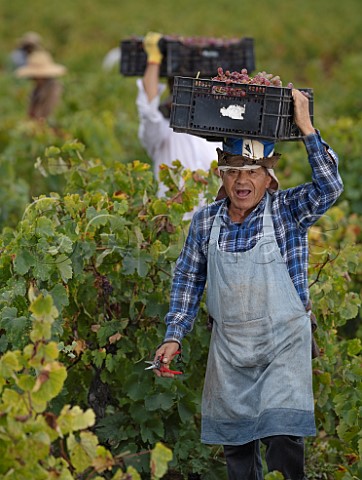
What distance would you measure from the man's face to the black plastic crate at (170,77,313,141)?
5.8 inches

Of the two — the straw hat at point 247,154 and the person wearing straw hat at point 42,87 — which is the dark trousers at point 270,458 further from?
the person wearing straw hat at point 42,87

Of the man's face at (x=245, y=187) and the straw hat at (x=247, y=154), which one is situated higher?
the straw hat at (x=247, y=154)

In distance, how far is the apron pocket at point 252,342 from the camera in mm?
3570

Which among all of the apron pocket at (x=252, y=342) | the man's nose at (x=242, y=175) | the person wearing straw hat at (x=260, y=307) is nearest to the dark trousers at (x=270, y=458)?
the person wearing straw hat at (x=260, y=307)

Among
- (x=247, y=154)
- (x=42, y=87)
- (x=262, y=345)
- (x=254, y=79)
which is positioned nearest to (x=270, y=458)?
(x=262, y=345)

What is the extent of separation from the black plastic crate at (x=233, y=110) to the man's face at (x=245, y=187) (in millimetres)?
148

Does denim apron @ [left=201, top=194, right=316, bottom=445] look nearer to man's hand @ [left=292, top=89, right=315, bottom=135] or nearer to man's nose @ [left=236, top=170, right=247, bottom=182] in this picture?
man's nose @ [left=236, top=170, right=247, bottom=182]

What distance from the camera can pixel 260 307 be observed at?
3.57 metres

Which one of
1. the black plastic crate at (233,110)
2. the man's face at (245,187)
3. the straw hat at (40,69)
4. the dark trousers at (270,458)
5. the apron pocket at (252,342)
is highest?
the straw hat at (40,69)

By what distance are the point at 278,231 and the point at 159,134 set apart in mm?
2229

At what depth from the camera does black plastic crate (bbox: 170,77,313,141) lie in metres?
3.55

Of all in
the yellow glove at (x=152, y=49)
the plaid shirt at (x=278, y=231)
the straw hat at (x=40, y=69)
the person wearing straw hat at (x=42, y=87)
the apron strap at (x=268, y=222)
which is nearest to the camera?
the plaid shirt at (x=278, y=231)

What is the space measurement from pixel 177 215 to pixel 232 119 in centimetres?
87

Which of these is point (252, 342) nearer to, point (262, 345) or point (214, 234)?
point (262, 345)
